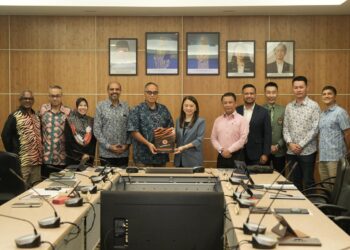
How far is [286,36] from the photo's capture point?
7.28 metres

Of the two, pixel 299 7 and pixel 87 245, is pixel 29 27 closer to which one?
pixel 299 7

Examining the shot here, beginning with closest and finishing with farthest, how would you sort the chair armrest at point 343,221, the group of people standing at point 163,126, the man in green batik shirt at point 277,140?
1. the chair armrest at point 343,221
2. the group of people standing at point 163,126
3. the man in green batik shirt at point 277,140

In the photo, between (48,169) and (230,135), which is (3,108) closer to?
(48,169)

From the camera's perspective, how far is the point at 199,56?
7.34 meters

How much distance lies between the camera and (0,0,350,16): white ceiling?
6762 mm

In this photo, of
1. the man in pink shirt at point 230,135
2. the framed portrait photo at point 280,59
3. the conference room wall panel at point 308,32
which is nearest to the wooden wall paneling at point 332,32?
the conference room wall panel at point 308,32

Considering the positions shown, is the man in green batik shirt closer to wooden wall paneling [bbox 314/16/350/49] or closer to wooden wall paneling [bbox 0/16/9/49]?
wooden wall paneling [bbox 314/16/350/49]

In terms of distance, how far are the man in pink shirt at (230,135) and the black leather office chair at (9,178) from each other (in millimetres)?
2201

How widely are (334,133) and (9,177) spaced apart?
11.9 ft

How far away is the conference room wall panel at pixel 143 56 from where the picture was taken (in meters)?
7.28

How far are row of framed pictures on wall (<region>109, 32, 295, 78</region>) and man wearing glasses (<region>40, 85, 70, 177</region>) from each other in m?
1.67

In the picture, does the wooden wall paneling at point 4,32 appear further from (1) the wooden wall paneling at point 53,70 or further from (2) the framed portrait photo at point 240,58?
(2) the framed portrait photo at point 240,58

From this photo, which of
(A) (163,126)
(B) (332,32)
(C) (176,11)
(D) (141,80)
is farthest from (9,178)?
(B) (332,32)

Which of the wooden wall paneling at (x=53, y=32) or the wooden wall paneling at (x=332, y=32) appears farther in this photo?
the wooden wall paneling at (x=53, y=32)
